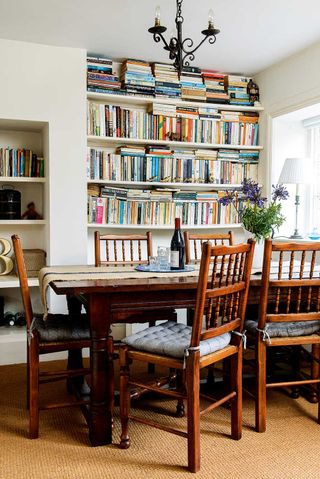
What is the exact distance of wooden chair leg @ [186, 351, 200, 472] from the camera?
216cm

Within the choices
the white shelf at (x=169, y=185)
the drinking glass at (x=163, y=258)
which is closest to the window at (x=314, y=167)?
the white shelf at (x=169, y=185)

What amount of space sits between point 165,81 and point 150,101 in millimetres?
247

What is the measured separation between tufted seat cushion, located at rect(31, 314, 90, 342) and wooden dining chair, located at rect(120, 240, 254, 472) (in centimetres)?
31

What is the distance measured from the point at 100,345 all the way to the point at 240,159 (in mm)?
2819

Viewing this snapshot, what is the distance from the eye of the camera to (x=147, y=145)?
14.5ft

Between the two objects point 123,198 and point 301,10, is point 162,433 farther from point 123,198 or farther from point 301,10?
point 301,10

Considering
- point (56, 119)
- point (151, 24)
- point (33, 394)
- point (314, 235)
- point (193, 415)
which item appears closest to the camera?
point (193, 415)

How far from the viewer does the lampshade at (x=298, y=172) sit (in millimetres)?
4027

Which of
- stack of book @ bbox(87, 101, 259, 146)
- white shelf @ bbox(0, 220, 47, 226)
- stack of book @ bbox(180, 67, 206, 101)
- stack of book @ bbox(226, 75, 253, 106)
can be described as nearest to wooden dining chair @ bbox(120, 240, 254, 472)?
white shelf @ bbox(0, 220, 47, 226)

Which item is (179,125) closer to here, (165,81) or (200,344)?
(165,81)

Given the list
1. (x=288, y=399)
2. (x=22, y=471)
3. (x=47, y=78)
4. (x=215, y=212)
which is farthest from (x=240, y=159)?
(x=22, y=471)

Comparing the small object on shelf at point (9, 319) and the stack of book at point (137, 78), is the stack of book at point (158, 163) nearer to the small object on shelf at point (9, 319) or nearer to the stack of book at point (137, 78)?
the stack of book at point (137, 78)

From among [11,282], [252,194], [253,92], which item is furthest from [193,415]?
[253,92]

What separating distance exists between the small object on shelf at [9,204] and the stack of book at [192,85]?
1730mm
